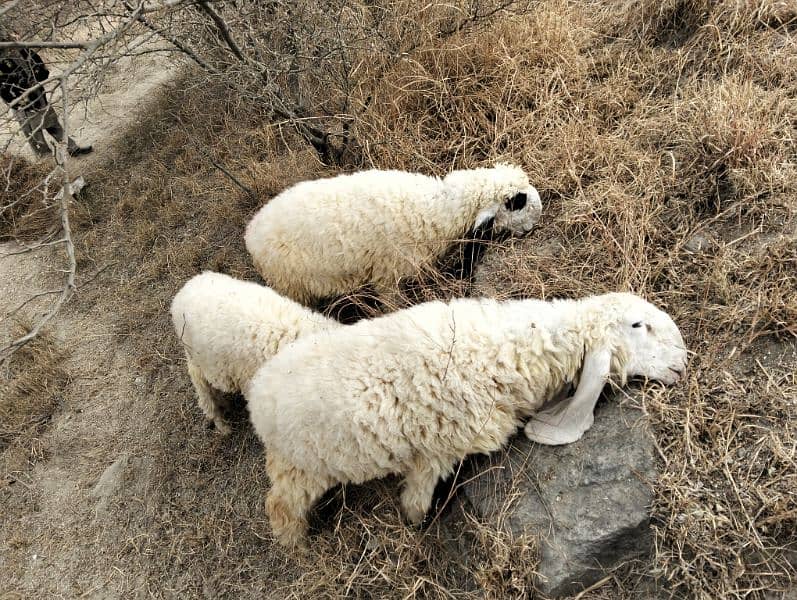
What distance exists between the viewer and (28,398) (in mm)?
4395

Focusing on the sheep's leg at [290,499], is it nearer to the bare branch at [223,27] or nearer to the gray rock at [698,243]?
the gray rock at [698,243]

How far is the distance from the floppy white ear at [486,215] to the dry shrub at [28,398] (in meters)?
3.67

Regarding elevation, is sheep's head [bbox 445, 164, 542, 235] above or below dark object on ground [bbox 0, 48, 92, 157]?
below

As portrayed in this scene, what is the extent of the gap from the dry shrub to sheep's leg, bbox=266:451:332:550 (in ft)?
7.65

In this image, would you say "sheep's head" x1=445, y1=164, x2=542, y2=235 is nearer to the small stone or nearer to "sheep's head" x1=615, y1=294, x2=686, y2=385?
the small stone

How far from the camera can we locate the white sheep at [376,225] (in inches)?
152

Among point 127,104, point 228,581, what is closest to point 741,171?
point 228,581

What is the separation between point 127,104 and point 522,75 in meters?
6.01

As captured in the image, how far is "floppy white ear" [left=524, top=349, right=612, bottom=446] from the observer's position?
103 inches

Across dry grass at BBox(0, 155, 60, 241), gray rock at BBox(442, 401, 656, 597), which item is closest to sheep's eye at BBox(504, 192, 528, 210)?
gray rock at BBox(442, 401, 656, 597)

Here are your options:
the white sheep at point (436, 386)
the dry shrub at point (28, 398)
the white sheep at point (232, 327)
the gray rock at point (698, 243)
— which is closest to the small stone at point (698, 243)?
the gray rock at point (698, 243)

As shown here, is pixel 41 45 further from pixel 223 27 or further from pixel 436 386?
pixel 436 386

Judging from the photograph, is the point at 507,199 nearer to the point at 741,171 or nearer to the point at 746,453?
the point at 741,171

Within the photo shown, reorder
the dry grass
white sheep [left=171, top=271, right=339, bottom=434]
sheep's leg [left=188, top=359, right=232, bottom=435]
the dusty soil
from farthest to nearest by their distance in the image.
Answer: the dry grass < sheep's leg [left=188, top=359, right=232, bottom=435] < the dusty soil < white sheep [left=171, top=271, right=339, bottom=434]
